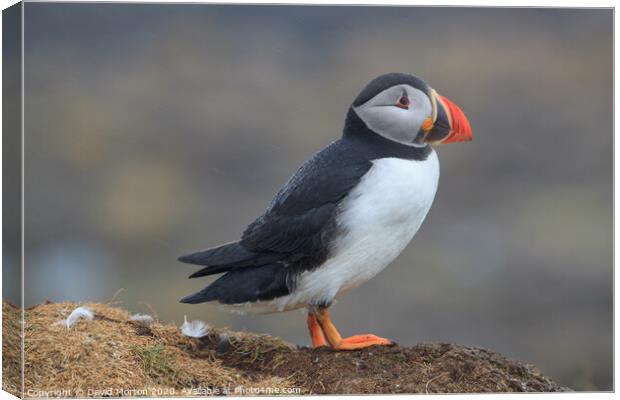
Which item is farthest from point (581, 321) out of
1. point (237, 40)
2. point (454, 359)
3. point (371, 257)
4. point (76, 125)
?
point (76, 125)

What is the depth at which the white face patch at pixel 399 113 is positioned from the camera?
7.20 m

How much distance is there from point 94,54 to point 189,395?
7.09 feet

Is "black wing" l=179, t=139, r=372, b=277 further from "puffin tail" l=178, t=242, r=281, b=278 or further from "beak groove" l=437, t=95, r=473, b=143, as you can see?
"beak groove" l=437, t=95, r=473, b=143

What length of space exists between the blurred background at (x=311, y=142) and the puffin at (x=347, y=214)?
0.45m

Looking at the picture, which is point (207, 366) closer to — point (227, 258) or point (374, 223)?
point (227, 258)

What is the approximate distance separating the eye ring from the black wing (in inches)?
14.2

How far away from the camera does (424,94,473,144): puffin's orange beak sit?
725cm

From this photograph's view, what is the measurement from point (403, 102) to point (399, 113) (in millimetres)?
72

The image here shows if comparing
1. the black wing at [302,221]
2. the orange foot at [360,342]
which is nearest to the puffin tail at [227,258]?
the black wing at [302,221]

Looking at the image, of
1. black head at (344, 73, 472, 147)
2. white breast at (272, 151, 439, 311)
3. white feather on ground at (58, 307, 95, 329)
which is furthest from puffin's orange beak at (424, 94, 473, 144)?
white feather on ground at (58, 307, 95, 329)

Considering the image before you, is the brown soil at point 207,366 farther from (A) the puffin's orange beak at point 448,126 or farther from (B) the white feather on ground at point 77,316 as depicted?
(A) the puffin's orange beak at point 448,126

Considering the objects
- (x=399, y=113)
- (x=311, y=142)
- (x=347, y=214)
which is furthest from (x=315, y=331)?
(x=399, y=113)

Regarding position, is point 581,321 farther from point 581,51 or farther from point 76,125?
point 76,125

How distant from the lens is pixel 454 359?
7355 millimetres
